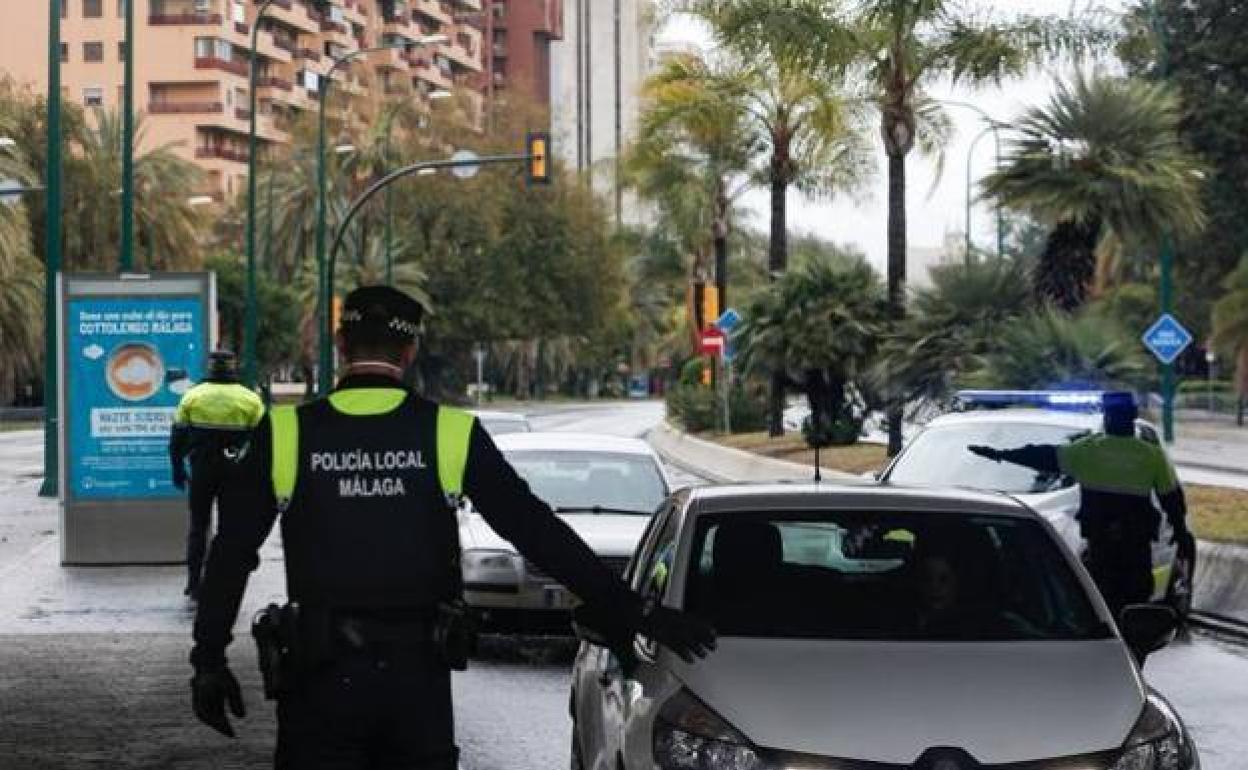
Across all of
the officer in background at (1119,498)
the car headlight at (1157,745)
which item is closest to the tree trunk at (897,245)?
the officer in background at (1119,498)

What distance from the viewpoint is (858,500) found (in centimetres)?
768

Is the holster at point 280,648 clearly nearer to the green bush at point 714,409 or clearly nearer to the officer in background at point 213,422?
the officer in background at point 213,422

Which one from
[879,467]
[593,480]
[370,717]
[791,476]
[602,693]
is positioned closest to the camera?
[370,717]

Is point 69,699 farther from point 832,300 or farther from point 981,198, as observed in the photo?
point 832,300

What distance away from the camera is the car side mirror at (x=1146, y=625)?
7.39 metres

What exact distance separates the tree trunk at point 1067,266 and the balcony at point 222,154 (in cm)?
8764

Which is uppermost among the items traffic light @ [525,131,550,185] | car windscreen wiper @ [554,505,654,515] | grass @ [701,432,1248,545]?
traffic light @ [525,131,550,185]

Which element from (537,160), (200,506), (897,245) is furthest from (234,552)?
(537,160)

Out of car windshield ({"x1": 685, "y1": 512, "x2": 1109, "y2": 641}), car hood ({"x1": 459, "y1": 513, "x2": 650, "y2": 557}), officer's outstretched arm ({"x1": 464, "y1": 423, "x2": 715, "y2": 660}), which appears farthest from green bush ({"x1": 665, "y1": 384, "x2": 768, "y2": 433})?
officer's outstretched arm ({"x1": 464, "y1": 423, "x2": 715, "y2": 660})

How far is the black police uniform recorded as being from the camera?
17.9 ft

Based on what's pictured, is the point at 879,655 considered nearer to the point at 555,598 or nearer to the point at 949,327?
the point at 555,598

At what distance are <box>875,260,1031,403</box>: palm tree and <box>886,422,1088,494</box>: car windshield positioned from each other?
15.3m

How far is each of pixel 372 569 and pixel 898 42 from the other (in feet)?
105

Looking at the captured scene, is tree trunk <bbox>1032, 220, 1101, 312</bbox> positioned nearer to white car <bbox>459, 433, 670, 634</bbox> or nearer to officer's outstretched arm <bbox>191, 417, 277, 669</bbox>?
white car <bbox>459, 433, 670, 634</bbox>
